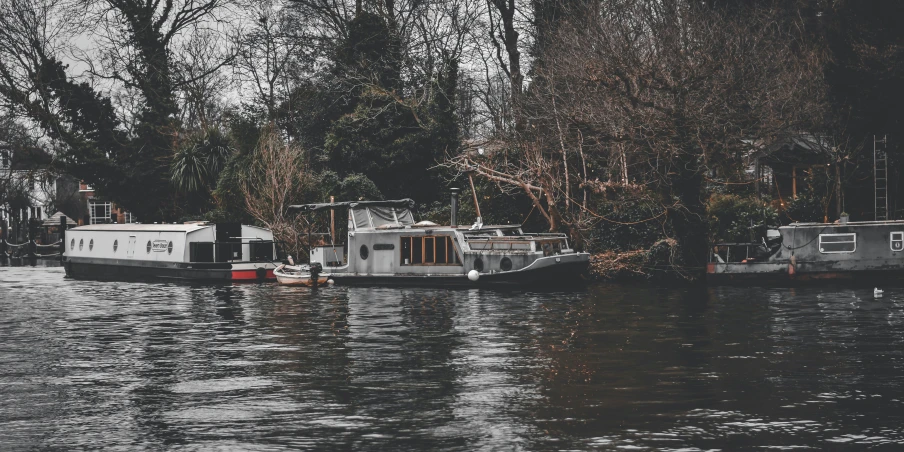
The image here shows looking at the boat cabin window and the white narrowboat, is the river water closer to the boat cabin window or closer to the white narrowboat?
the boat cabin window

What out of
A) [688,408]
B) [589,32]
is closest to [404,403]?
[688,408]

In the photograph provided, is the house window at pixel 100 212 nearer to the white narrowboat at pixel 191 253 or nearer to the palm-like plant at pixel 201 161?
the palm-like plant at pixel 201 161

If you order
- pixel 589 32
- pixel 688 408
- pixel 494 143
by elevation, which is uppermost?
pixel 589 32

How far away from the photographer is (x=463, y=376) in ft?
51.0

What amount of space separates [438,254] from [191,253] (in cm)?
1130

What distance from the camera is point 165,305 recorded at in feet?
98.9

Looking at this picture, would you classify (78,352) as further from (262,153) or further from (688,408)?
(262,153)

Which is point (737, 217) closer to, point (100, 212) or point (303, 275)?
point (303, 275)

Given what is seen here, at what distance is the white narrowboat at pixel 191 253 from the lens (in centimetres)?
4081

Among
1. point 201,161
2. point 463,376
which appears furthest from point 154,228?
point 463,376

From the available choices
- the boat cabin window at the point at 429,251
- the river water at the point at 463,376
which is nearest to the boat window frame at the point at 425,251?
the boat cabin window at the point at 429,251

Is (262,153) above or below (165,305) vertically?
above

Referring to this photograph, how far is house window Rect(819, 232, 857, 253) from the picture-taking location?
33.3 metres

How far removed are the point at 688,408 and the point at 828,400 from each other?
1892mm
